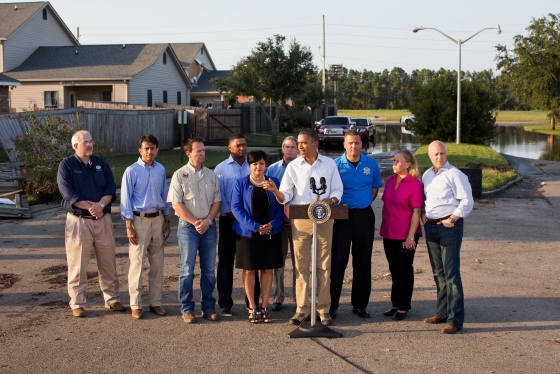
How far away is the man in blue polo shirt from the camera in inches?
291

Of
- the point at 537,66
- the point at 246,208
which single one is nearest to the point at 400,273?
the point at 246,208

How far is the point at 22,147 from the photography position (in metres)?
15.7

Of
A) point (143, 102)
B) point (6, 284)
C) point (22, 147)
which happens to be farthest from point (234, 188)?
point (143, 102)

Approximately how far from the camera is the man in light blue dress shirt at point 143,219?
289 inches

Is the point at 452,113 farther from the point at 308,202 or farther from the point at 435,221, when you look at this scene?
the point at 308,202

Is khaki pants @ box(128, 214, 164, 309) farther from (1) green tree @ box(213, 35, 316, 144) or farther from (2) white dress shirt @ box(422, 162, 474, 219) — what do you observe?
(1) green tree @ box(213, 35, 316, 144)

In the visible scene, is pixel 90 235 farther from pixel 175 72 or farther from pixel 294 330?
pixel 175 72

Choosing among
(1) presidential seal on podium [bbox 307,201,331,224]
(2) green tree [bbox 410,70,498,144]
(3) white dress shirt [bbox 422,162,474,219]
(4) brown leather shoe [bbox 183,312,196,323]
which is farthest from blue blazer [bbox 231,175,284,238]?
(2) green tree [bbox 410,70,498,144]

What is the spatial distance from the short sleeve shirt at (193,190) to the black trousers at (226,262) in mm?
362

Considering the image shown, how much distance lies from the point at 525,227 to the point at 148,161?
337 inches

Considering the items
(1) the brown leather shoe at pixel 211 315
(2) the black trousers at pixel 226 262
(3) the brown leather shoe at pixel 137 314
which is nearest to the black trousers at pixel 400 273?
(2) the black trousers at pixel 226 262

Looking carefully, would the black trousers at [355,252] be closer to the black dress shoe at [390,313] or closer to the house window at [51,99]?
the black dress shoe at [390,313]

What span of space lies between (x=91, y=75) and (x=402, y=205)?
37.2m

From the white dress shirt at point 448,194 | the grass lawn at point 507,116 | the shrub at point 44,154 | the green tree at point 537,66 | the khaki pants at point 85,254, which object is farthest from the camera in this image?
the grass lawn at point 507,116
